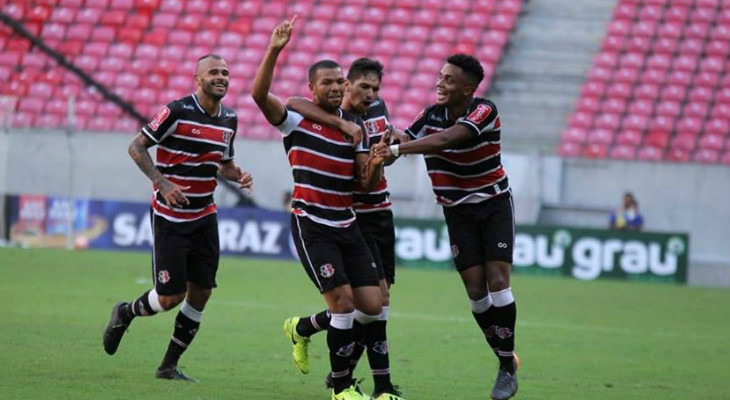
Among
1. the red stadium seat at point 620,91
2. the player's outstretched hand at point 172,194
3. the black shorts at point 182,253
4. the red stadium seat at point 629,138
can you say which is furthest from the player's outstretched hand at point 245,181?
the red stadium seat at point 620,91

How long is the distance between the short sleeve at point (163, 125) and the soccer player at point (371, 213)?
112 centimetres

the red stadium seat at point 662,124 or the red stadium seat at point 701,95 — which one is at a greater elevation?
the red stadium seat at point 701,95

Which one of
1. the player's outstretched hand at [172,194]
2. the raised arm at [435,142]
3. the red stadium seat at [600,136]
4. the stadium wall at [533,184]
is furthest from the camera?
the red stadium seat at [600,136]

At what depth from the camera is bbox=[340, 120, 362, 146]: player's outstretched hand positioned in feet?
30.3

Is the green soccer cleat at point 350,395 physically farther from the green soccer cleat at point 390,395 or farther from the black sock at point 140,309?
the black sock at point 140,309

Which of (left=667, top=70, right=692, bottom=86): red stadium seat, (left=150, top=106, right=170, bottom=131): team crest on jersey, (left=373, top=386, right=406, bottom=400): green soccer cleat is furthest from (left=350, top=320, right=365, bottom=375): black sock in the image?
(left=667, top=70, right=692, bottom=86): red stadium seat

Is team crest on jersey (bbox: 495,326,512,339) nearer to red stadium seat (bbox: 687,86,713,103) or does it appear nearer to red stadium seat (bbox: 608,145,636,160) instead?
red stadium seat (bbox: 608,145,636,160)

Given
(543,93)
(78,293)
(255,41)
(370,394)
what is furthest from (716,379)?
(255,41)

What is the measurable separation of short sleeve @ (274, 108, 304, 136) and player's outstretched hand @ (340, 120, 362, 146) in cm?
30

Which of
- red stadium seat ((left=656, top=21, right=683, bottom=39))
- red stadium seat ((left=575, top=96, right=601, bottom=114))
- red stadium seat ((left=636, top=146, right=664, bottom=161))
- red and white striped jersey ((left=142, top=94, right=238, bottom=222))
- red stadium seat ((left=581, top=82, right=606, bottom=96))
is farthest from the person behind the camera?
red stadium seat ((left=656, top=21, right=683, bottom=39))

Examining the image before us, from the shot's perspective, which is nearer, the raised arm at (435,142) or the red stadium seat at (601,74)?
the raised arm at (435,142)

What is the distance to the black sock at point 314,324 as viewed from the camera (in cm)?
1026

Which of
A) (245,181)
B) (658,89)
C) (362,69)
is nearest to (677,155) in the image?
(658,89)

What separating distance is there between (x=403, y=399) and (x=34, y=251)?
648 inches
